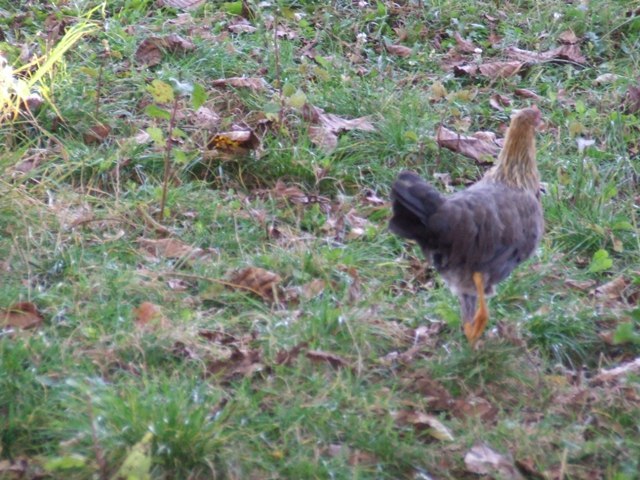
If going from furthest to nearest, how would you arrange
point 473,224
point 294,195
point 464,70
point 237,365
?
point 464,70
point 294,195
point 473,224
point 237,365

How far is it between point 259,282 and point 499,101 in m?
2.81

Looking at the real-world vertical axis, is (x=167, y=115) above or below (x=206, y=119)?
above

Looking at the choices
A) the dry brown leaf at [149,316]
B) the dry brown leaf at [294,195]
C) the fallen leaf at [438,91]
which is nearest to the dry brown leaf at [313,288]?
the dry brown leaf at [149,316]

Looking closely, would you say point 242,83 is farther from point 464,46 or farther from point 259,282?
point 259,282

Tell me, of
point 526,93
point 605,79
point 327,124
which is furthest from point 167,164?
point 605,79

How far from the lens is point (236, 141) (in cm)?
627

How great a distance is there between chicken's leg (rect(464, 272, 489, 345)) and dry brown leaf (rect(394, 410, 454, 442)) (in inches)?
22.8

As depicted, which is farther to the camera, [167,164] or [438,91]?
[438,91]

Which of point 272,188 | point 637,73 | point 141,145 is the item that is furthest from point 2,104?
point 637,73

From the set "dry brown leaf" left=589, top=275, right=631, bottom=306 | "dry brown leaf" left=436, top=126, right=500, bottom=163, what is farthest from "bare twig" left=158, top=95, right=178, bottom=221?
"dry brown leaf" left=589, top=275, right=631, bottom=306

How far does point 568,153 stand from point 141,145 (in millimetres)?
2607

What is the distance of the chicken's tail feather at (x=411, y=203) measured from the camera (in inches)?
176

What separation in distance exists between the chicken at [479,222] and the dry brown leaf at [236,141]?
153cm

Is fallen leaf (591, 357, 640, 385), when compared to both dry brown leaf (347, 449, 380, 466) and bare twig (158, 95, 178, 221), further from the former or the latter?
bare twig (158, 95, 178, 221)
